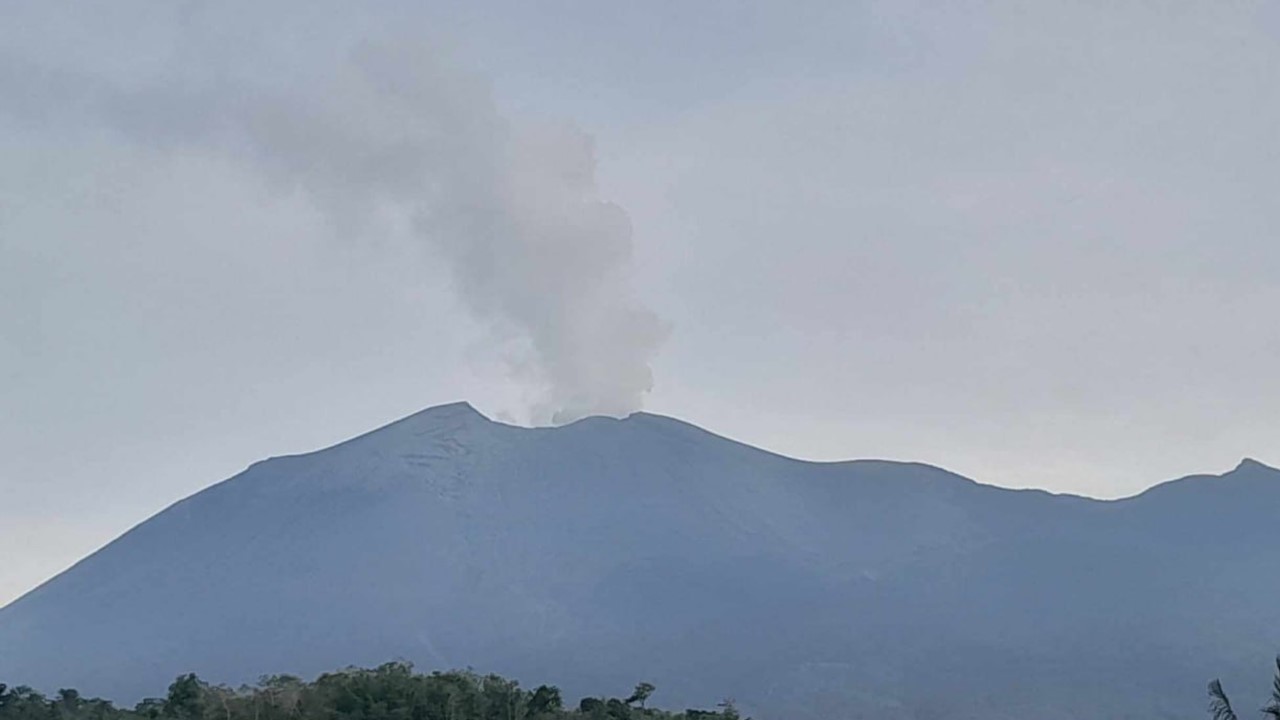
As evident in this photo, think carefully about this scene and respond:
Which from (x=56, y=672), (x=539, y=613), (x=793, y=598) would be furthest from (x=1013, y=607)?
(x=56, y=672)

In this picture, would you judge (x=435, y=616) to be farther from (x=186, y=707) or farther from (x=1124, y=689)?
(x=186, y=707)

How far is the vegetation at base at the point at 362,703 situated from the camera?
35781 mm

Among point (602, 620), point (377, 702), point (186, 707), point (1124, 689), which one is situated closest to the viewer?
point (377, 702)

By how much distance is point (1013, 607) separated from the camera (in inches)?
7662

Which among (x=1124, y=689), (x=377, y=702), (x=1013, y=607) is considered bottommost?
(x=377, y=702)

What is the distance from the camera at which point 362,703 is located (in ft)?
119

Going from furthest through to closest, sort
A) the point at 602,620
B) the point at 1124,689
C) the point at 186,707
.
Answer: the point at 602,620, the point at 1124,689, the point at 186,707

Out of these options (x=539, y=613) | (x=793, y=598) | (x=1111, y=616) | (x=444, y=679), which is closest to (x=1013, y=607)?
(x=1111, y=616)

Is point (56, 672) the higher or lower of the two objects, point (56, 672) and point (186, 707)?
the higher

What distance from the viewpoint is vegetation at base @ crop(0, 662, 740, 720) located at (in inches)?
1409

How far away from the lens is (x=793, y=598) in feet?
632

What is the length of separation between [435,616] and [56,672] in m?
43.1

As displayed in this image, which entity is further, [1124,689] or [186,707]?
[1124,689]

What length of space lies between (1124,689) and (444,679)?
135 meters
